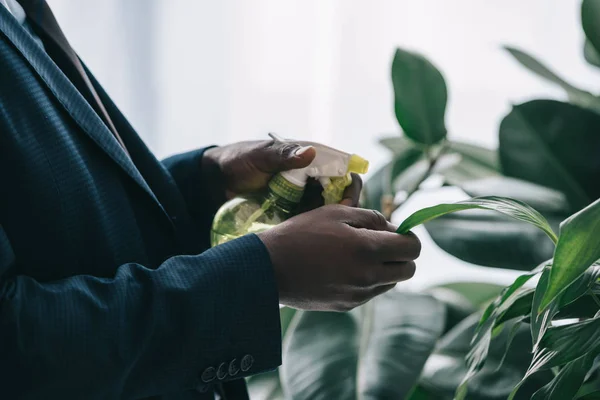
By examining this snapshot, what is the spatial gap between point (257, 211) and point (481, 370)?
1.03 ft

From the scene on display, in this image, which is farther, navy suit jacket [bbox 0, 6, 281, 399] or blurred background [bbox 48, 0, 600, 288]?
blurred background [bbox 48, 0, 600, 288]

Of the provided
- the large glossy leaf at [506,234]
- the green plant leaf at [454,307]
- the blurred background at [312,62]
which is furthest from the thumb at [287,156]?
the blurred background at [312,62]

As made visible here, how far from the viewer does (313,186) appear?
2.28 feet

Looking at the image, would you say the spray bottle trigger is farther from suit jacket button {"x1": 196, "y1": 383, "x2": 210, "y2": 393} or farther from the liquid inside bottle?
suit jacket button {"x1": 196, "y1": 383, "x2": 210, "y2": 393}

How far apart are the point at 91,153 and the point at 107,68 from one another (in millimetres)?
1018

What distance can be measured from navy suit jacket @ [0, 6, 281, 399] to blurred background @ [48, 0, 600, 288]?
3.17ft

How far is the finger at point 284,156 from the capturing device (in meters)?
0.65

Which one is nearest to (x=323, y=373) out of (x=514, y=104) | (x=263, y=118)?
(x=514, y=104)

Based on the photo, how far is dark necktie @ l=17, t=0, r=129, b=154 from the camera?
71cm

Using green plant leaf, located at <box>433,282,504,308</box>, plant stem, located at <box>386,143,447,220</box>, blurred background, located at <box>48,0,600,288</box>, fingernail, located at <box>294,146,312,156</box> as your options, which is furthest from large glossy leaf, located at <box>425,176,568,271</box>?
blurred background, located at <box>48,0,600,288</box>

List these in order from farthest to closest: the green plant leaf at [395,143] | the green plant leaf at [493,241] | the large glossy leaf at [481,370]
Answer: the green plant leaf at [395,143]
the green plant leaf at [493,241]
the large glossy leaf at [481,370]

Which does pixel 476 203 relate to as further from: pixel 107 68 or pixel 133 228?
pixel 107 68

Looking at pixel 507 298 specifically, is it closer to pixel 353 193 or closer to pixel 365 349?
pixel 353 193

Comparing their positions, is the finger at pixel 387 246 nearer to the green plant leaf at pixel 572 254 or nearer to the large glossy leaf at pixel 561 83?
the green plant leaf at pixel 572 254
